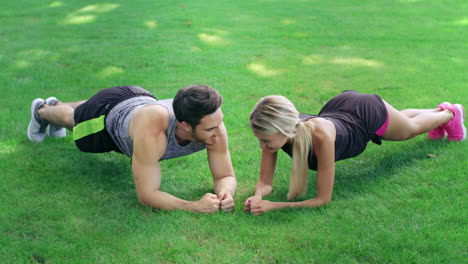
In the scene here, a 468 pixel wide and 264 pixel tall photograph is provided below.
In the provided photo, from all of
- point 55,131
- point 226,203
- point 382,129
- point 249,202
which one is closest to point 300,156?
point 249,202

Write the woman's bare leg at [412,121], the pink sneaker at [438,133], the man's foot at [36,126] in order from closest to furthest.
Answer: the woman's bare leg at [412,121]
the pink sneaker at [438,133]
the man's foot at [36,126]

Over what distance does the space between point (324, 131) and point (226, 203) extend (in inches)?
36.2

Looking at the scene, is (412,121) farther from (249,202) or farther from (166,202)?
(166,202)

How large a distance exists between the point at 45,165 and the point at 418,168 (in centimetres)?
342

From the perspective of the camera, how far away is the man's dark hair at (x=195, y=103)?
3480 millimetres

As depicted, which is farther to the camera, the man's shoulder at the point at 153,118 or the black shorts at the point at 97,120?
the black shorts at the point at 97,120


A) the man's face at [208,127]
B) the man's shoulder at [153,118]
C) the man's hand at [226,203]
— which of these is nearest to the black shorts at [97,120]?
the man's shoulder at [153,118]

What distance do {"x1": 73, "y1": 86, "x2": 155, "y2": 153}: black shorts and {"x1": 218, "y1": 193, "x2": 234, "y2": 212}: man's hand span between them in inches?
45.4

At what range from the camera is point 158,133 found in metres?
3.73

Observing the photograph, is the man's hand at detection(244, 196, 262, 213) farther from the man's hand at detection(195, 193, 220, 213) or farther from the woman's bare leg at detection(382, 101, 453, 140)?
the woman's bare leg at detection(382, 101, 453, 140)

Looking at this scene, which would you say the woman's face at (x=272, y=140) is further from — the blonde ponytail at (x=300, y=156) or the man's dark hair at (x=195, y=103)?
the man's dark hair at (x=195, y=103)

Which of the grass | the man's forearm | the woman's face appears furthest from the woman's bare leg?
the man's forearm

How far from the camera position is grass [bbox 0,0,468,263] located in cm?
331

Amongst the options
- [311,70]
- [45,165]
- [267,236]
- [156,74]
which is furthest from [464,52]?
[45,165]
